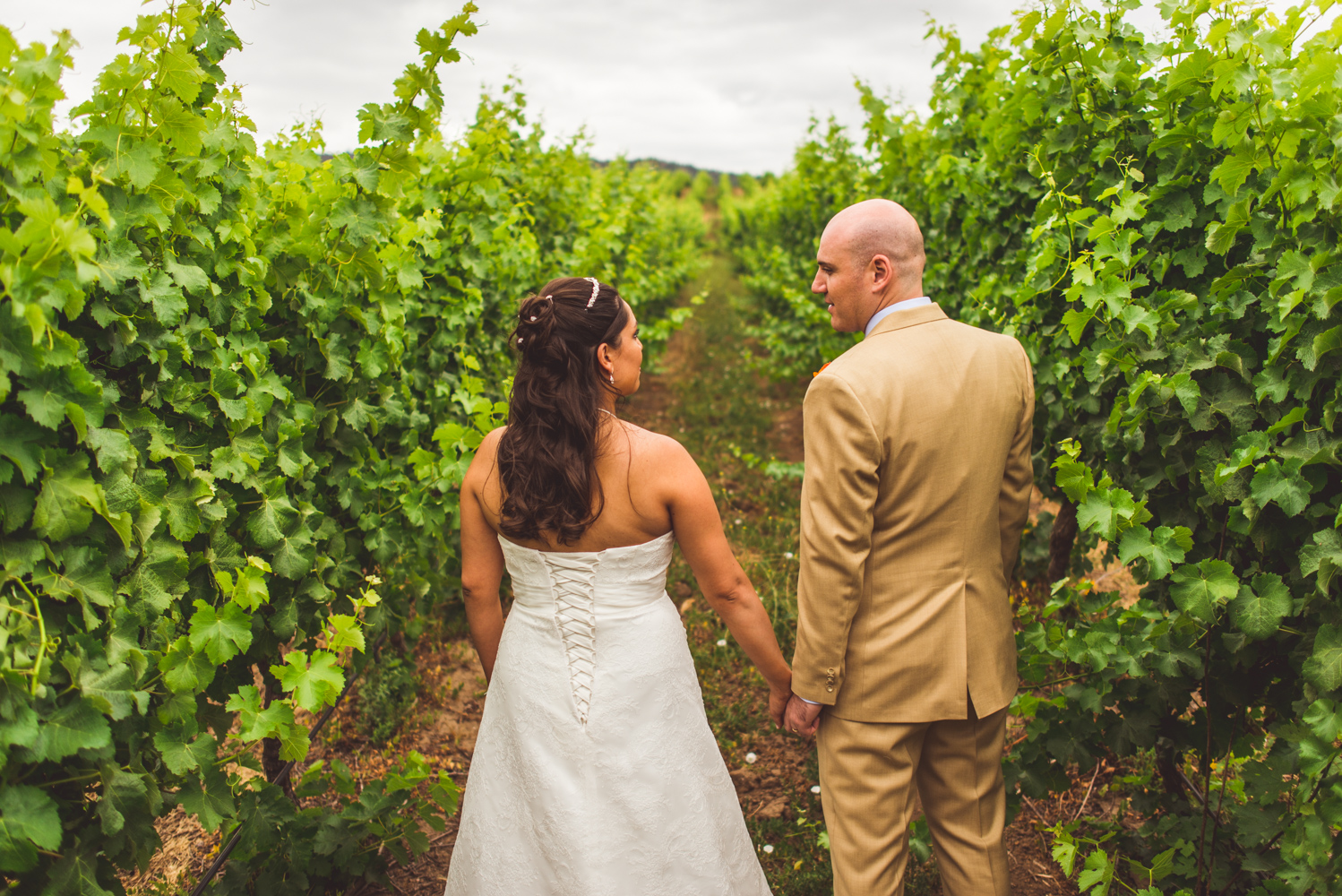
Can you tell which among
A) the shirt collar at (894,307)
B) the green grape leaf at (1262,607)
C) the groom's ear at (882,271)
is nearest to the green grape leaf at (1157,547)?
the green grape leaf at (1262,607)

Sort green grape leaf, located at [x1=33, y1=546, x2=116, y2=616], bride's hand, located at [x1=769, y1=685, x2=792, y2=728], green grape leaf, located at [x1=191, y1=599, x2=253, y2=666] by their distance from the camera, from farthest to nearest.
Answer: bride's hand, located at [x1=769, y1=685, x2=792, y2=728] < green grape leaf, located at [x1=191, y1=599, x2=253, y2=666] < green grape leaf, located at [x1=33, y1=546, x2=116, y2=616]

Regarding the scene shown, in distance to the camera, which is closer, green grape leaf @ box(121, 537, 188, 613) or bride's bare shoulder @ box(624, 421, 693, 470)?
green grape leaf @ box(121, 537, 188, 613)

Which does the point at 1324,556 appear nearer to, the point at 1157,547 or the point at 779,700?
the point at 1157,547

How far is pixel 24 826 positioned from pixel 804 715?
1623 millimetres

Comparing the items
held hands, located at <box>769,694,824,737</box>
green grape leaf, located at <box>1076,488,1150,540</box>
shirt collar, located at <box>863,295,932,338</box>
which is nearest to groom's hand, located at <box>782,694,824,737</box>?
held hands, located at <box>769,694,824,737</box>

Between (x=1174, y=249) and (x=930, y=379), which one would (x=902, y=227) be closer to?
(x=930, y=379)

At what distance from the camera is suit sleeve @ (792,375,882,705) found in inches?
74.8

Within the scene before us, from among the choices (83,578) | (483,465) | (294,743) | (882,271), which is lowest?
(294,743)

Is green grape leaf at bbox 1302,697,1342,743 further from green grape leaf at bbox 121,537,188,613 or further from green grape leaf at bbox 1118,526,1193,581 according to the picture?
green grape leaf at bbox 121,537,188,613

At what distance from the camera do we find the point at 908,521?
1970 millimetres

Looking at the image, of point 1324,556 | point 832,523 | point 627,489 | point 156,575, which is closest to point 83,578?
point 156,575

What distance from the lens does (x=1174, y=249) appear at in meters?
2.42

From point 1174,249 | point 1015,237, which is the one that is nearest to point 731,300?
point 1015,237

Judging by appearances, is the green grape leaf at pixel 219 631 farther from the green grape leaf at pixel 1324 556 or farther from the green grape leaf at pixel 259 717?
the green grape leaf at pixel 1324 556
